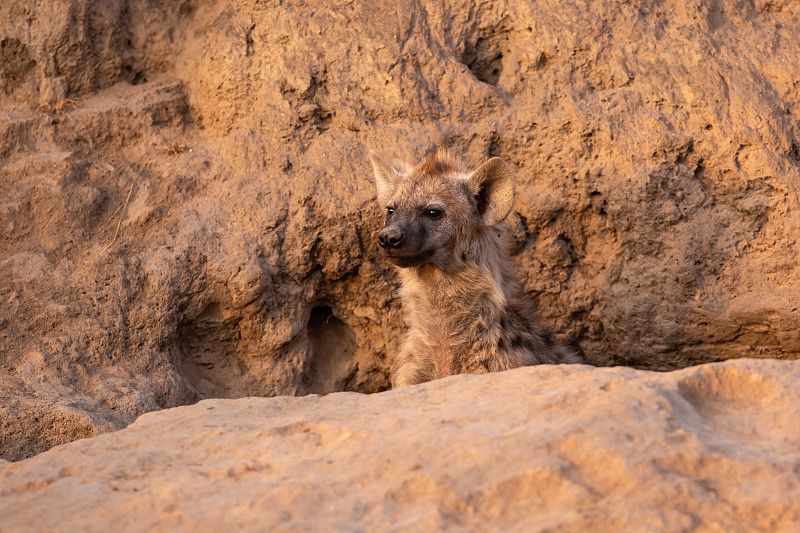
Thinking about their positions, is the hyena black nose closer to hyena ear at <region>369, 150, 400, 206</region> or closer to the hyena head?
the hyena head

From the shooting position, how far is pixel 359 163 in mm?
4777

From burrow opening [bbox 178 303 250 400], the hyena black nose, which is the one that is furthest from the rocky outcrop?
burrow opening [bbox 178 303 250 400]

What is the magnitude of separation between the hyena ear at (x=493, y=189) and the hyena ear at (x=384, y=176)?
41cm

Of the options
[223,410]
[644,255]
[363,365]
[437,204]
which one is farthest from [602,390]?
[363,365]

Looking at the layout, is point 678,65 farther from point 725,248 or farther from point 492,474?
point 492,474

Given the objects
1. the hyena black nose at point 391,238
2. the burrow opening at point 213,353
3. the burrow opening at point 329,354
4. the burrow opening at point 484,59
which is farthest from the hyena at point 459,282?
the burrow opening at point 213,353

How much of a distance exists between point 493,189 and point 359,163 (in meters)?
0.85

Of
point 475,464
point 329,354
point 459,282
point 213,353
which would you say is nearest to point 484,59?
point 459,282

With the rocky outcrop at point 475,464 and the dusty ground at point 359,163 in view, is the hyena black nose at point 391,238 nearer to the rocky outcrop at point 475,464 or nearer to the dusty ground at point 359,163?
the dusty ground at point 359,163

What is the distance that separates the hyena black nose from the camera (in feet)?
13.1

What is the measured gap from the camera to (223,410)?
290cm

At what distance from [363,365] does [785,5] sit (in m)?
3.16

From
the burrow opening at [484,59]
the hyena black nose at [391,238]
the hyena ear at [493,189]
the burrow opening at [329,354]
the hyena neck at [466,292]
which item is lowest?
the burrow opening at [329,354]

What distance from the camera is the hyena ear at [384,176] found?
4.50 metres
